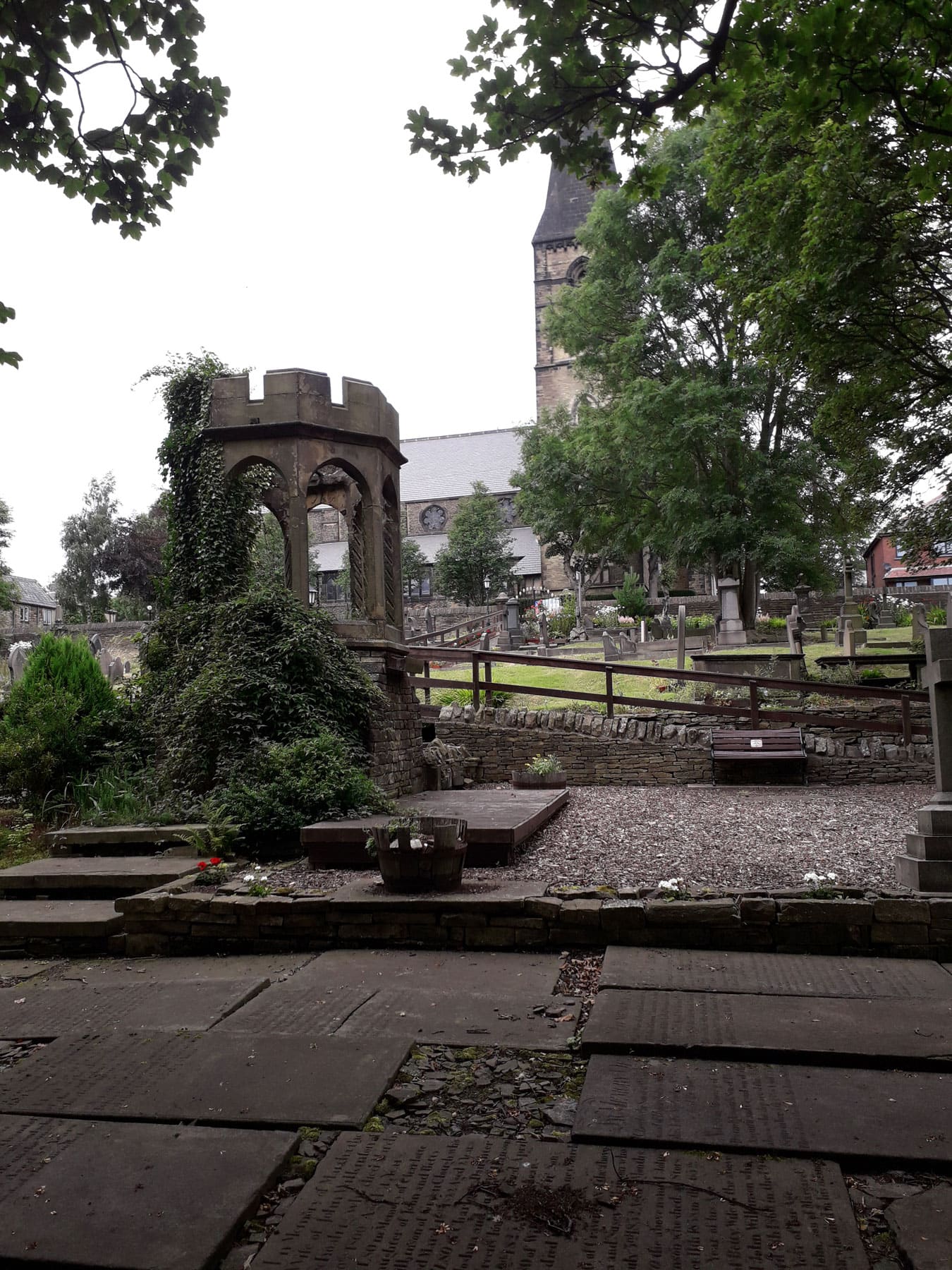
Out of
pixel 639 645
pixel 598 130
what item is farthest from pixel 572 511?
pixel 598 130

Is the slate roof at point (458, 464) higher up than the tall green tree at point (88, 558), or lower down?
higher up

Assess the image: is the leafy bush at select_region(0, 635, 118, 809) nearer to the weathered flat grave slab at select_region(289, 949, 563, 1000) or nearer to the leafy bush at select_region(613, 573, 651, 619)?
the weathered flat grave slab at select_region(289, 949, 563, 1000)

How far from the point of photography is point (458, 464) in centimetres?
6006

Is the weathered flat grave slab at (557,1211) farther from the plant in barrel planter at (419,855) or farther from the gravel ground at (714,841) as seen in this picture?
the gravel ground at (714,841)

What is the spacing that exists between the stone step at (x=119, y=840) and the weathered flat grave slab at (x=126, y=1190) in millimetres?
3903

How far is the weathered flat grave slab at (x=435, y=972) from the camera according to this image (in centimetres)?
416

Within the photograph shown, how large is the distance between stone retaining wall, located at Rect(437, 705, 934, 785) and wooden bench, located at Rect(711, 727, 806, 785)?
17 centimetres

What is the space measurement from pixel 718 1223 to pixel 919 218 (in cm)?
1089

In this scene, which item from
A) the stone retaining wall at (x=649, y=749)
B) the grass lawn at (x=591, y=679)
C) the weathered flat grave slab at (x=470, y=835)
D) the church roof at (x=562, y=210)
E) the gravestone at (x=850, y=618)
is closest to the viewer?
the weathered flat grave slab at (x=470, y=835)

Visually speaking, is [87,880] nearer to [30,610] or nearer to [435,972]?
[435,972]

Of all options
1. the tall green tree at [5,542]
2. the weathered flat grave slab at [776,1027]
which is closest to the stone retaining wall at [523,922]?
the weathered flat grave slab at [776,1027]

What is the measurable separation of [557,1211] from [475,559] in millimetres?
43768

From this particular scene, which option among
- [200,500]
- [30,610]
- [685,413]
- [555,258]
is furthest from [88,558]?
[200,500]

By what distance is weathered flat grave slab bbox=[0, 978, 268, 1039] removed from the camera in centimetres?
377
